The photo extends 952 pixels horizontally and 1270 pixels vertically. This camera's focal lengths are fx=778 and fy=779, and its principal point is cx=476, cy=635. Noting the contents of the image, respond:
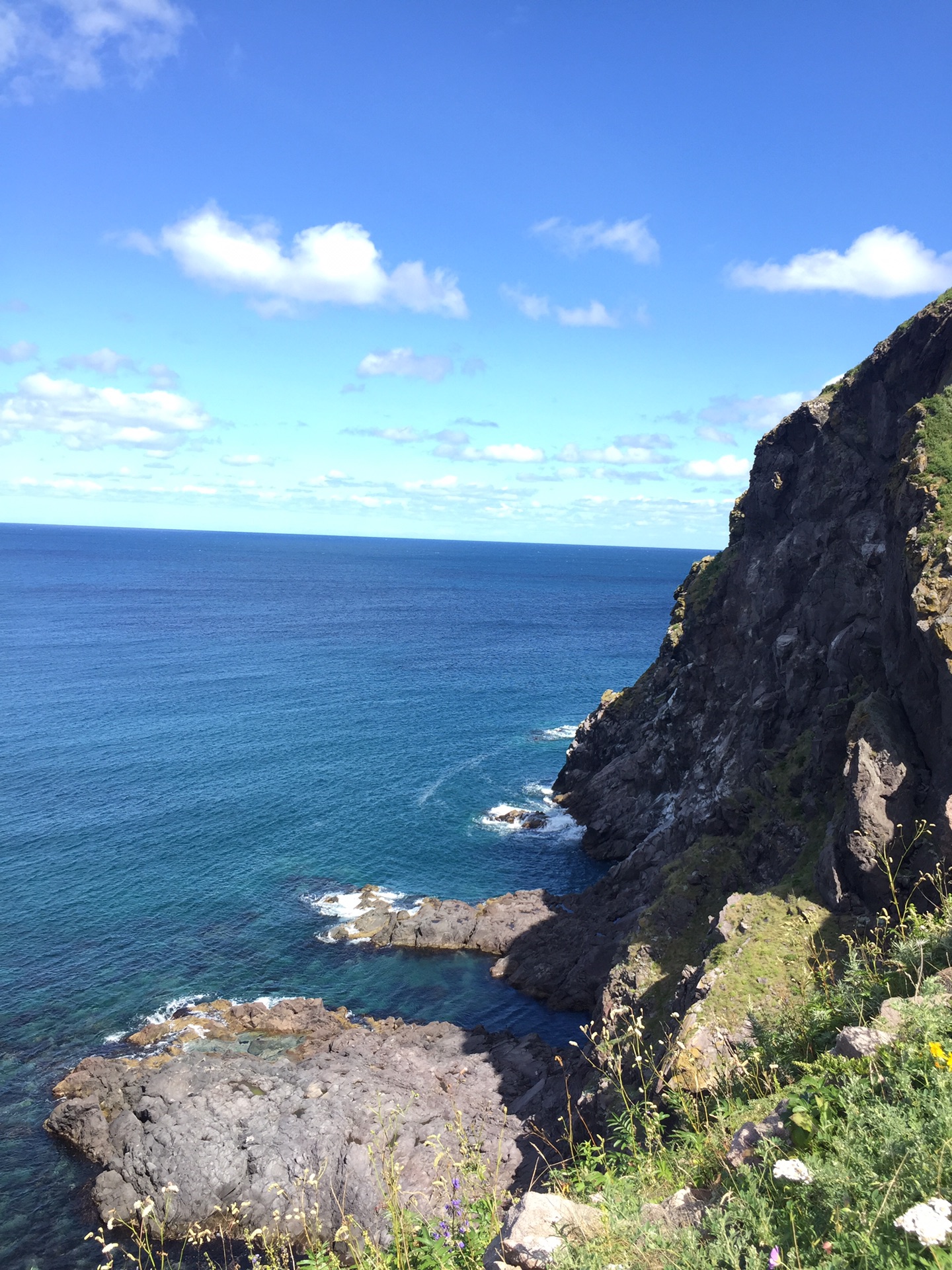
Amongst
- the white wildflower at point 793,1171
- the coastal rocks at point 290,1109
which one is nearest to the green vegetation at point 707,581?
the coastal rocks at point 290,1109

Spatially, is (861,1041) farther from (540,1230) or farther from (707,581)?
(707,581)

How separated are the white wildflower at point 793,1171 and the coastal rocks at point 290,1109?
67.2 feet

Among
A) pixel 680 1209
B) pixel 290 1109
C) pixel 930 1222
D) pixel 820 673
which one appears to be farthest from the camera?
pixel 820 673

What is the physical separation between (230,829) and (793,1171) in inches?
2296

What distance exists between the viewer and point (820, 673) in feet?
134

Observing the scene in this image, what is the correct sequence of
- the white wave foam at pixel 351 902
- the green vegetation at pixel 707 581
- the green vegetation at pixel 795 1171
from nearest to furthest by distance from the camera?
the green vegetation at pixel 795 1171 < the white wave foam at pixel 351 902 < the green vegetation at pixel 707 581

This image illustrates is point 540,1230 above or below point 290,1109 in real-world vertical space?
above

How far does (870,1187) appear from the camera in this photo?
7.43 m

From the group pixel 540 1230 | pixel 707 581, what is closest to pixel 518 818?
pixel 707 581

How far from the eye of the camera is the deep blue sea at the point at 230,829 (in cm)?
3988

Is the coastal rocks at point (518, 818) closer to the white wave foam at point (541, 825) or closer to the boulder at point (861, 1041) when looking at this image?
the white wave foam at point (541, 825)

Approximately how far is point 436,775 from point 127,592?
147093 millimetres

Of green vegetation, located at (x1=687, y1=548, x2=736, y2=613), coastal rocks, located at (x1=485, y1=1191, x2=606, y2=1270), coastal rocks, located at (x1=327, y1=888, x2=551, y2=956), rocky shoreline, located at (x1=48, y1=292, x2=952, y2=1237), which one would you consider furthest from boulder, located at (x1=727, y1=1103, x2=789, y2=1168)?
green vegetation, located at (x1=687, y1=548, x2=736, y2=613)

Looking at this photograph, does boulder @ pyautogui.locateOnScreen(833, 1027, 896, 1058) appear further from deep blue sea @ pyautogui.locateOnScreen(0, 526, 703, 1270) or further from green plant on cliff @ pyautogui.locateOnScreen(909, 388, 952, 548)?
deep blue sea @ pyautogui.locateOnScreen(0, 526, 703, 1270)
